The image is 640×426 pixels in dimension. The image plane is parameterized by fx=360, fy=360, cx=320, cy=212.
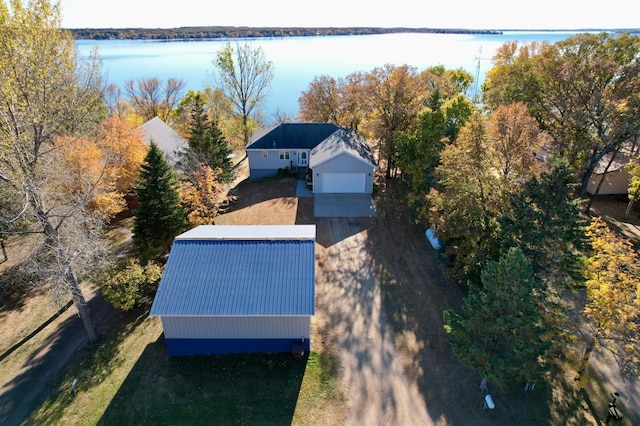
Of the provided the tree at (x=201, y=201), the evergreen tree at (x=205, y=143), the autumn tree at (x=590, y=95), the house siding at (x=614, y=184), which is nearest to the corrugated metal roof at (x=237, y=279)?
the tree at (x=201, y=201)

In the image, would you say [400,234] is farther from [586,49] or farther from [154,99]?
[154,99]

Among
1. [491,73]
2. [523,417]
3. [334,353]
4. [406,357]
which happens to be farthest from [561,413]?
[491,73]

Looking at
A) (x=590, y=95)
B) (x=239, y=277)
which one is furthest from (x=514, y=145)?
(x=239, y=277)

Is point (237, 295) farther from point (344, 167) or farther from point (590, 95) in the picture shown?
point (590, 95)

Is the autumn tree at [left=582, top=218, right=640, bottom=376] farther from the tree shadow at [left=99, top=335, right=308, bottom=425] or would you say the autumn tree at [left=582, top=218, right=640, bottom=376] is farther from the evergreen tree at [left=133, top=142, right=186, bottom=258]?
the evergreen tree at [left=133, top=142, right=186, bottom=258]

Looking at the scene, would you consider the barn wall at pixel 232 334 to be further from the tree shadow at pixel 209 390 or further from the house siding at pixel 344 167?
the house siding at pixel 344 167
